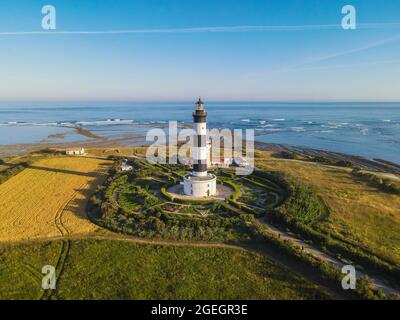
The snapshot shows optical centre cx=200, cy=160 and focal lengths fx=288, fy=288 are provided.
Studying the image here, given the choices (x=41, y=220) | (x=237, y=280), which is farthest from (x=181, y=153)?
(x=237, y=280)

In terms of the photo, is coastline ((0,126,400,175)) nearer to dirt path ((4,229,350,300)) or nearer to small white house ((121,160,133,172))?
small white house ((121,160,133,172))

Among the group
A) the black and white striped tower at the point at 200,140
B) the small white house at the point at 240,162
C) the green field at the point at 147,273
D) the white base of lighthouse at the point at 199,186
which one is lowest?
the green field at the point at 147,273

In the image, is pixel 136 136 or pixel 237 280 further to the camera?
pixel 136 136

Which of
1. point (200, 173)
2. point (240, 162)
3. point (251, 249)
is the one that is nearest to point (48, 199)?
point (200, 173)

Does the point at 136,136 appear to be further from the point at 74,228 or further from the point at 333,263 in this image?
the point at 333,263

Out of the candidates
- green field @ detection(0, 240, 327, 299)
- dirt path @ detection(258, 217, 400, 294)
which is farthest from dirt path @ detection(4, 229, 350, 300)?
dirt path @ detection(258, 217, 400, 294)

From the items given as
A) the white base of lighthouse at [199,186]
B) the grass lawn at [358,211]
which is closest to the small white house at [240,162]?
the grass lawn at [358,211]

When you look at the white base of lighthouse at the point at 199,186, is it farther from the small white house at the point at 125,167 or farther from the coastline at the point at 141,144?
the coastline at the point at 141,144
